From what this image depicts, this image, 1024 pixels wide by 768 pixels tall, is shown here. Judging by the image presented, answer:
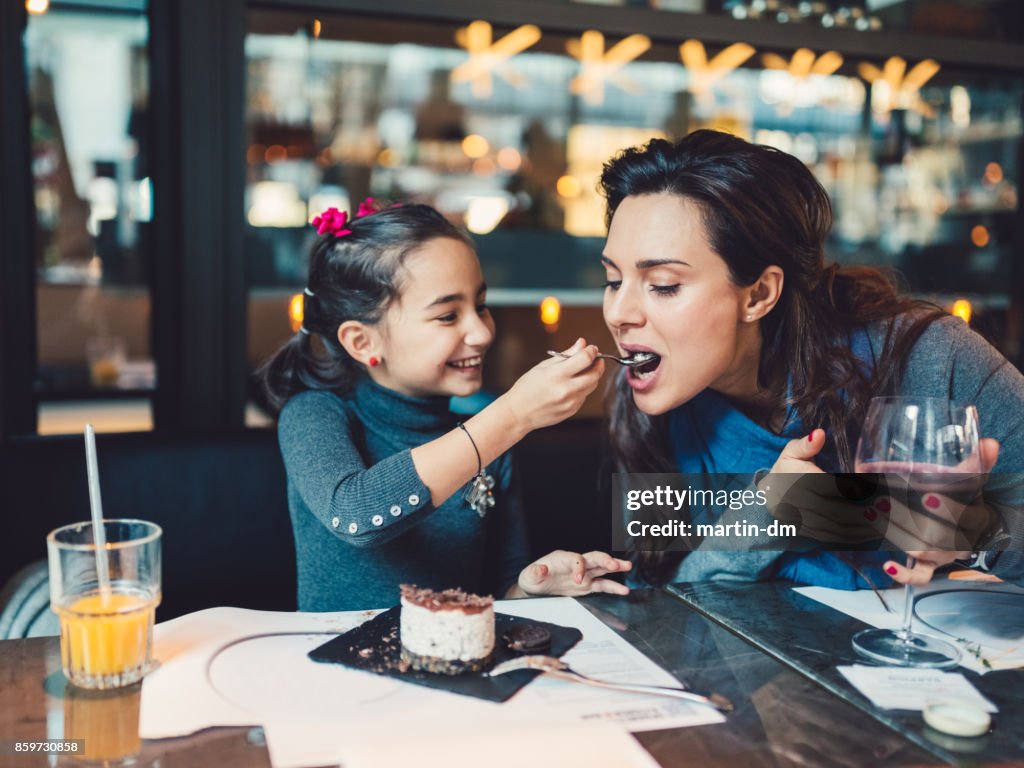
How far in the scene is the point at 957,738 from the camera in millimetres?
954

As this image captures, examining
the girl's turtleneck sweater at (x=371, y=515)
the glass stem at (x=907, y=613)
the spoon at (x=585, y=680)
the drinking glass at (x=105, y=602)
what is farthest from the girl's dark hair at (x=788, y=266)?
the drinking glass at (x=105, y=602)

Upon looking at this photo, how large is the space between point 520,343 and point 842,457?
3.11 meters

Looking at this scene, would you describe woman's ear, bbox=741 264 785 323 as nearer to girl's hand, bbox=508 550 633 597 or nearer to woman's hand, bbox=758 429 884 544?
woman's hand, bbox=758 429 884 544

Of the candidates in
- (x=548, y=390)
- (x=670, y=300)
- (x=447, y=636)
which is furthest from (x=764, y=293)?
(x=447, y=636)

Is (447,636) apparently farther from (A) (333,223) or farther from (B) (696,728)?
(A) (333,223)

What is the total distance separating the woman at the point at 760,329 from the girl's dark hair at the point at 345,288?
36cm

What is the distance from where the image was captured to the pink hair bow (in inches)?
71.8

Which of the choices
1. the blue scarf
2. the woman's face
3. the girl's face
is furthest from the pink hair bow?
the blue scarf

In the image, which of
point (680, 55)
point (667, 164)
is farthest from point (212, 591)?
point (680, 55)

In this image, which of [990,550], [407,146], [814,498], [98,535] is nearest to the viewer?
[98,535]

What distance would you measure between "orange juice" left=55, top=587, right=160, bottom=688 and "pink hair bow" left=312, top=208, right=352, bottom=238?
917 mm

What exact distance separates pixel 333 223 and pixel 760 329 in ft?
2.68

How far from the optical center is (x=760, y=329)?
177 cm

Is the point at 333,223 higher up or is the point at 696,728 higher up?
the point at 333,223
